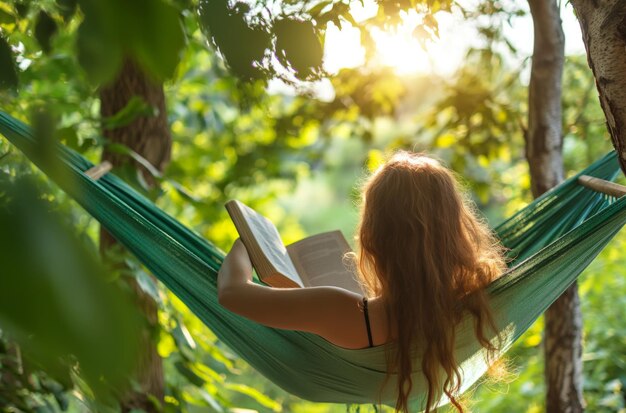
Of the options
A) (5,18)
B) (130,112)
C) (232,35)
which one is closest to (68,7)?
(232,35)

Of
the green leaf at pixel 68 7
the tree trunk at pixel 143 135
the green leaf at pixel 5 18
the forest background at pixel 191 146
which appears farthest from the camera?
the tree trunk at pixel 143 135

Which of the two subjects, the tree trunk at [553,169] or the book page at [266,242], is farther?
the tree trunk at [553,169]

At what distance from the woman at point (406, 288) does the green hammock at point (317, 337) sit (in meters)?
0.03

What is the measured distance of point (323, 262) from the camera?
1.45m

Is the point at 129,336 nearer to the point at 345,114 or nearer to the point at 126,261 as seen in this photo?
the point at 126,261

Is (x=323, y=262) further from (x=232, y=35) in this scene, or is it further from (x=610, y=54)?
(x=232, y=35)

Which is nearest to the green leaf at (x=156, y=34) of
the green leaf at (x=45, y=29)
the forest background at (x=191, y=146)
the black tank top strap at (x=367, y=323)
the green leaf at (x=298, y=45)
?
the forest background at (x=191, y=146)

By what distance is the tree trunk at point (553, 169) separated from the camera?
1.82 m

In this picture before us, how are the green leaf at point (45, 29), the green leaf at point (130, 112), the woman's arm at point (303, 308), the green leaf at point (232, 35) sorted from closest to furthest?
the green leaf at point (232, 35) → the green leaf at point (45, 29) → the woman's arm at point (303, 308) → the green leaf at point (130, 112)

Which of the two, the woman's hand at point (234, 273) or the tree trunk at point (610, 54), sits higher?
the tree trunk at point (610, 54)

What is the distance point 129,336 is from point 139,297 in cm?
170

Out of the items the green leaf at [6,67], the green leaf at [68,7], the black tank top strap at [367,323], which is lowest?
the black tank top strap at [367,323]

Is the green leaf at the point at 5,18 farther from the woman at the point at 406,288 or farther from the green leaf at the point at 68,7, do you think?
the green leaf at the point at 68,7

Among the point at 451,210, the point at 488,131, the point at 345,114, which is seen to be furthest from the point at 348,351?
the point at 345,114
